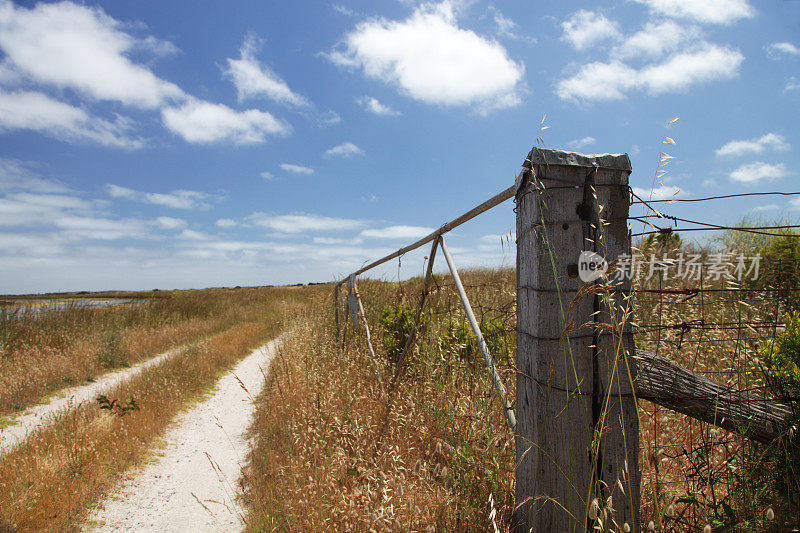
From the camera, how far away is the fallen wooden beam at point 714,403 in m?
1.55

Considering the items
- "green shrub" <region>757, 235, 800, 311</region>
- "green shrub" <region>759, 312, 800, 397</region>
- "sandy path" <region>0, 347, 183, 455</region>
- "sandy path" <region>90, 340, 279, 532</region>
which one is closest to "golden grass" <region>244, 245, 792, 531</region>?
"green shrub" <region>759, 312, 800, 397</region>

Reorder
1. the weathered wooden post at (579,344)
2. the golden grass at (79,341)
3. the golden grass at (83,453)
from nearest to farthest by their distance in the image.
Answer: the weathered wooden post at (579,344) → the golden grass at (83,453) → the golden grass at (79,341)

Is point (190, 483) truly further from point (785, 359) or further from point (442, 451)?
point (785, 359)

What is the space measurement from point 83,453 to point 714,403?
5.30 m

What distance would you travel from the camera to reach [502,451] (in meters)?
2.10

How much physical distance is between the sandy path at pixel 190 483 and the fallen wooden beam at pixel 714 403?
2516mm

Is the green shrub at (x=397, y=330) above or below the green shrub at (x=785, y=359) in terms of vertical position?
below

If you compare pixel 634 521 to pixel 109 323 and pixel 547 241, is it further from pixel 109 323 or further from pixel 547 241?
pixel 109 323

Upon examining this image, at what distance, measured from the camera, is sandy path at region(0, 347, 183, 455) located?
4928 mm

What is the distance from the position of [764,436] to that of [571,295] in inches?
44.8

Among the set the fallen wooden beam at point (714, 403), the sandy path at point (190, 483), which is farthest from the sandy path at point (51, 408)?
the fallen wooden beam at point (714, 403)

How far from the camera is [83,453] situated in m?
4.10

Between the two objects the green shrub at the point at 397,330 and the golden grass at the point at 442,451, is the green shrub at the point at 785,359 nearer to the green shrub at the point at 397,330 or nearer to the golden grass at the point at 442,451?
the golden grass at the point at 442,451

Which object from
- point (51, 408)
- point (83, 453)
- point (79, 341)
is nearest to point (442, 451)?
point (83, 453)
